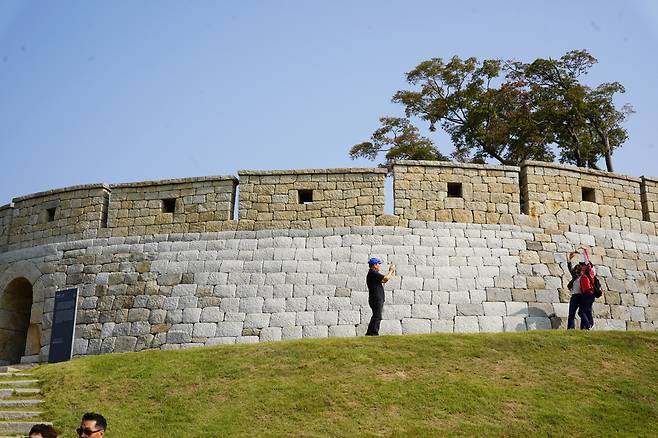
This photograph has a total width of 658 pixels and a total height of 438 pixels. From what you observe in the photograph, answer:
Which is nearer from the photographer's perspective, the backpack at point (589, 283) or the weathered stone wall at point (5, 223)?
the backpack at point (589, 283)

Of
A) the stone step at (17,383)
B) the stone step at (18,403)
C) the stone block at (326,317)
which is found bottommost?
the stone step at (18,403)

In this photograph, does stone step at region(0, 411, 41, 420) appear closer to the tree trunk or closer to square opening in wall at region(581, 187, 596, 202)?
square opening in wall at region(581, 187, 596, 202)

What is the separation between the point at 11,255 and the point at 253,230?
5.88 metres

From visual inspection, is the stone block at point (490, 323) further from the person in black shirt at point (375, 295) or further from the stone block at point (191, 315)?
the stone block at point (191, 315)

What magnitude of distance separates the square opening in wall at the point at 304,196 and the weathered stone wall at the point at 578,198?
15.0 ft

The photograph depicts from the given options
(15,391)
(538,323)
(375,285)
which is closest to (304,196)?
(375,285)

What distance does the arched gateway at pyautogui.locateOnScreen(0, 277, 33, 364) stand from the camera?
18.4 metres

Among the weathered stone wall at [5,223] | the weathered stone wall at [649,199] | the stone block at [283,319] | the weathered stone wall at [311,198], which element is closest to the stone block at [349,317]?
the stone block at [283,319]

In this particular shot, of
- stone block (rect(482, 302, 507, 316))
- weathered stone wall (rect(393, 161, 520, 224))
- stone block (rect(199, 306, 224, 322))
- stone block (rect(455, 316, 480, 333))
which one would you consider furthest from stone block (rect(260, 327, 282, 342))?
stone block (rect(482, 302, 507, 316))

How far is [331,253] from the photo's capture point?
16672 millimetres

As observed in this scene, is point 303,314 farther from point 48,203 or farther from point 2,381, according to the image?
point 48,203

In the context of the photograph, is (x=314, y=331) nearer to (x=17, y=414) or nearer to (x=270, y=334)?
(x=270, y=334)

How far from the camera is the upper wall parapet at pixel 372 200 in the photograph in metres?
17.2

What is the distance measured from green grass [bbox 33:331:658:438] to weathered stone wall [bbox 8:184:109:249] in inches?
191
